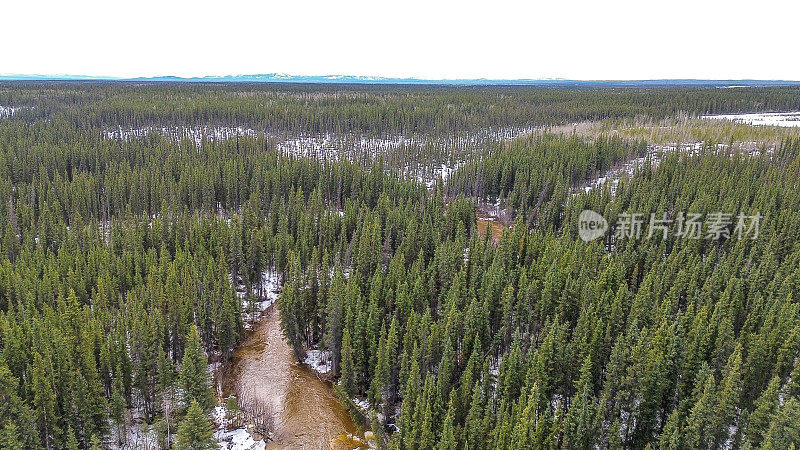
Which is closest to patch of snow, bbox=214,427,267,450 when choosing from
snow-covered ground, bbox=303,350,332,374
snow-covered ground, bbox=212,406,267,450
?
snow-covered ground, bbox=212,406,267,450

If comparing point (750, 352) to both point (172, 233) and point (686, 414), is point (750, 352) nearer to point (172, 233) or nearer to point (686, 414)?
point (686, 414)

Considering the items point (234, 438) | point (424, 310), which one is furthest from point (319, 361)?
point (234, 438)

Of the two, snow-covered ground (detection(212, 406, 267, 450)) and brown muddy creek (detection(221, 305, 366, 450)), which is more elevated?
snow-covered ground (detection(212, 406, 267, 450))

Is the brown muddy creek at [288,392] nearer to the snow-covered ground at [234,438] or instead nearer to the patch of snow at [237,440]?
the patch of snow at [237,440]

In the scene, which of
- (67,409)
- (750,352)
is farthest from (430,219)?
(67,409)

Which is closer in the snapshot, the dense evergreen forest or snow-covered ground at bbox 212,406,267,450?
the dense evergreen forest

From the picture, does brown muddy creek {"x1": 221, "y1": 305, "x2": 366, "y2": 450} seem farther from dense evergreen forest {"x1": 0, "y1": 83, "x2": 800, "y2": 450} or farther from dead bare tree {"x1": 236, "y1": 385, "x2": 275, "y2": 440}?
dense evergreen forest {"x1": 0, "y1": 83, "x2": 800, "y2": 450}

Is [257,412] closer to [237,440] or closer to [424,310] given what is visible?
[237,440]
